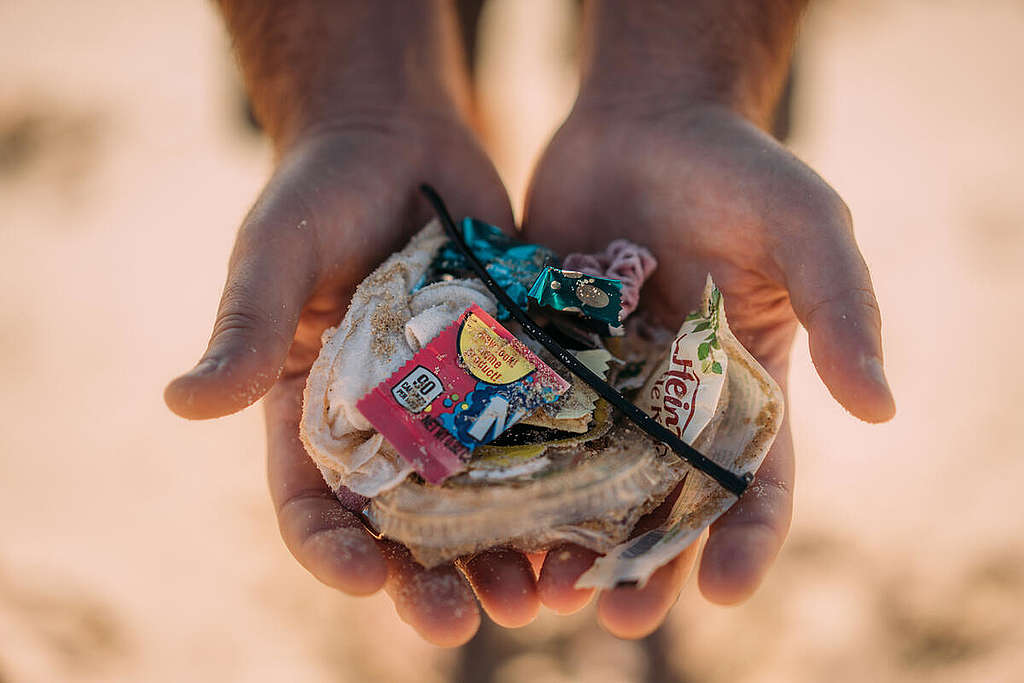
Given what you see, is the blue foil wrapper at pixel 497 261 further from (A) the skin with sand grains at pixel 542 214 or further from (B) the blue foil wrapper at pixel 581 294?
(A) the skin with sand grains at pixel 542 214

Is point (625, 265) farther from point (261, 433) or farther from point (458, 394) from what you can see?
point (261, 433)

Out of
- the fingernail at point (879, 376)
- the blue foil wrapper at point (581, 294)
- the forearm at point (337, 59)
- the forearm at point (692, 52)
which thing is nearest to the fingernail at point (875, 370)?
the fingernail at point (879, 376)

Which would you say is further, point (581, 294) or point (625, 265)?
point (625, 265)

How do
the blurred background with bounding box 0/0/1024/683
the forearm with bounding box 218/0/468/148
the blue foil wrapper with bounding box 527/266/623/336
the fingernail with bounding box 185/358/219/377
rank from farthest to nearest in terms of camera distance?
1. the blurred background with bounding box 0/0/1024/683
2. the forearm with bounding box 218/0/468/148
3. the blue foil wrapper with bounding box 527/266/623/336
4. the fingernail with bounding box 185/358/219/377

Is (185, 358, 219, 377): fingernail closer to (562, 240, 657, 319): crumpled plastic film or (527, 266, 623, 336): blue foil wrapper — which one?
(527, 266, 623, 336): blue foil wrapper

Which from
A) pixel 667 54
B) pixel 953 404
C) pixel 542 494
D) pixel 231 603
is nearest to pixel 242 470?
pixel 231 603

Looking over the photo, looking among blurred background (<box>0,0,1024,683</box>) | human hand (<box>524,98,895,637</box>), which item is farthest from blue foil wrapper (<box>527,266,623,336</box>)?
blurred background (<box>0,0,1024,683</box>)

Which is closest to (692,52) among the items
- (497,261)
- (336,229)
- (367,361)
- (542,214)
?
(542,214)
